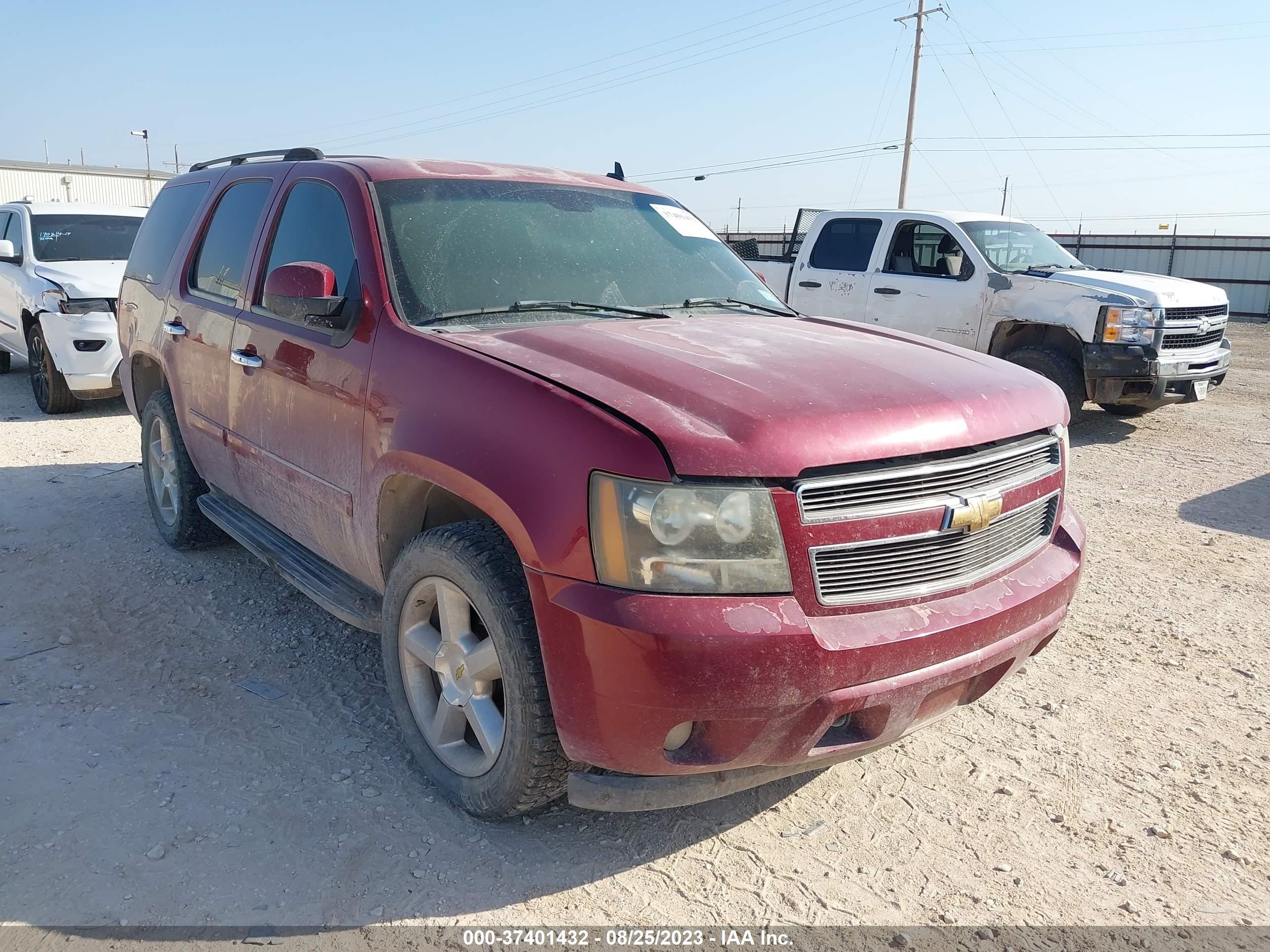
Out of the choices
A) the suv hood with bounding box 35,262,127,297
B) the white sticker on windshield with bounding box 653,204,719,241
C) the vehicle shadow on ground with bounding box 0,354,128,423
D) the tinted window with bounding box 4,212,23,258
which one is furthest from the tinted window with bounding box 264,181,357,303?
the tinted window with bounding box 4,212,23,258

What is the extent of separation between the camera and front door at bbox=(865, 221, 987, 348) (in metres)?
8.84

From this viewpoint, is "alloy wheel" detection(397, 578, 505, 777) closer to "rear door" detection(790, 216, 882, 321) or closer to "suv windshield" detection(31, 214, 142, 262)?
"rear door" detection(790, 216, 882, 321)

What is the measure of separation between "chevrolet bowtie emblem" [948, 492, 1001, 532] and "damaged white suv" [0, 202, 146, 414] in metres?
→ 6.81

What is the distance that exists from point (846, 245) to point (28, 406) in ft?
26.8

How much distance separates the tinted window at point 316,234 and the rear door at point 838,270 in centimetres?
664

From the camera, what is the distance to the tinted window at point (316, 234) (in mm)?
3381

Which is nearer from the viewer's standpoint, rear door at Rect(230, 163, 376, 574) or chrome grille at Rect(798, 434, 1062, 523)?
chrome grille at Rect(798, 434, 1062, 523)

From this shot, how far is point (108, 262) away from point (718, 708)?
9.02 m

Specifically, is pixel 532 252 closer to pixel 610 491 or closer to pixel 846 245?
pixel 610 491

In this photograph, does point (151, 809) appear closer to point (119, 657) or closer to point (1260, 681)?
point (119, 657)

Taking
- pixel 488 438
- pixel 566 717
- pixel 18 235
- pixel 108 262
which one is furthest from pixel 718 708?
pixel 18 235

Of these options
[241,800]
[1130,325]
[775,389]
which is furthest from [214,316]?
[1130,325]

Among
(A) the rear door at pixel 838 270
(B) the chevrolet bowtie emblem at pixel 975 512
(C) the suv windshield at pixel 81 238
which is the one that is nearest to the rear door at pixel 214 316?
(B) the chevrolet bowtie emblem at pixel 975 512

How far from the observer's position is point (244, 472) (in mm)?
4000
